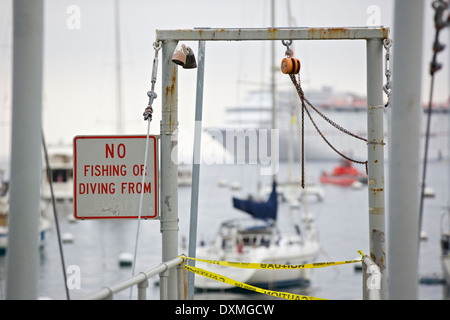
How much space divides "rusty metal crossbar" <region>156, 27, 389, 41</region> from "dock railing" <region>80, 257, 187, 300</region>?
2.14 meters

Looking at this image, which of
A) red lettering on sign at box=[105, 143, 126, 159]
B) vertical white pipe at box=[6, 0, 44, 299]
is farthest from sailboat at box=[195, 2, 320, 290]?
vertical white pipe at box=[6, 0, 44, 299]

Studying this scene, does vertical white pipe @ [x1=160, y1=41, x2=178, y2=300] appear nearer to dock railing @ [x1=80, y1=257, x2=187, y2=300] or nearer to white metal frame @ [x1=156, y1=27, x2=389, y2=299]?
white metal frame @ [x1=156, y1=27, x2=389, y2=299]

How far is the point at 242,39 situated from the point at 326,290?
27.7 metres

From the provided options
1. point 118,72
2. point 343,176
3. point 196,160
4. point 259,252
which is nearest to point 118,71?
point 118,72

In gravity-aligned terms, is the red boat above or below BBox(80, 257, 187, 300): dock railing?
below

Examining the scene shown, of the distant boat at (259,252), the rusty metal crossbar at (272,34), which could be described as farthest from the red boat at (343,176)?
the rusty metal crossbar at (272,34)

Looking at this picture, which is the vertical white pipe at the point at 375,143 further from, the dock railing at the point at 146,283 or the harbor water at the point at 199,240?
the harbor water at the point at 199,240

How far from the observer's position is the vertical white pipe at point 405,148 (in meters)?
4.70

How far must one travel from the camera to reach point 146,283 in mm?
5707

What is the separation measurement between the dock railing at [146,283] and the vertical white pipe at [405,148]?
68.5 inches

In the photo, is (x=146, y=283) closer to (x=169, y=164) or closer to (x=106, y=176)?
(x=106, y=176)

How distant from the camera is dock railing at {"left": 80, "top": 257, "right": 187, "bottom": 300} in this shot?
4805 mm

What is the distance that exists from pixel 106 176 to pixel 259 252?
85.4 feet
